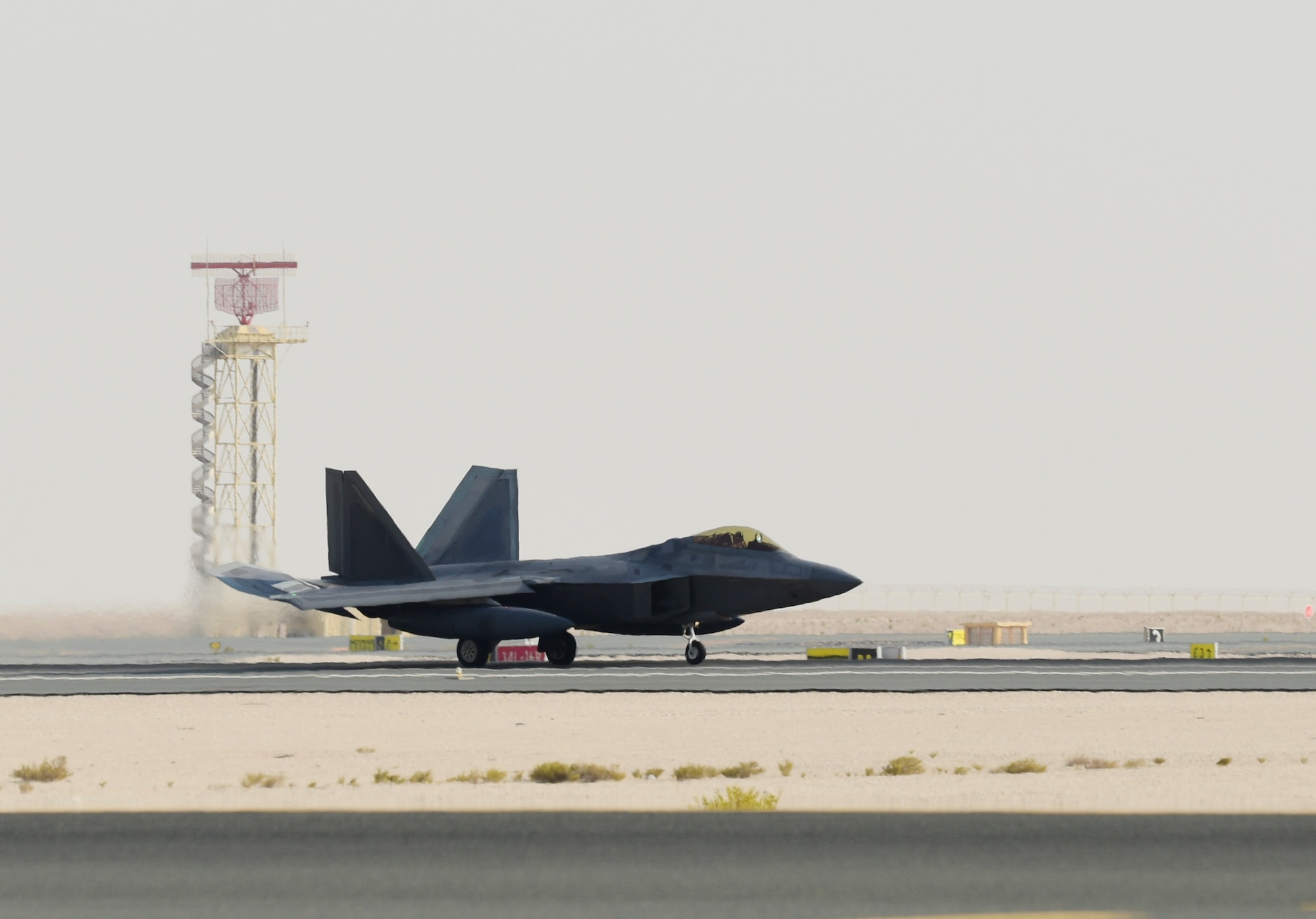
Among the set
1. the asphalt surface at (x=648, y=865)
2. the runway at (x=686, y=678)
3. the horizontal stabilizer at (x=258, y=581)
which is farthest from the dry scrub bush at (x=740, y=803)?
the horizontal stabilizer at (x=258, y=581)

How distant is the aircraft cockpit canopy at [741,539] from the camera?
40438 mm

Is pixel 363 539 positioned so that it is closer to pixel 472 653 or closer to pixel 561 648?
pixel 472 653

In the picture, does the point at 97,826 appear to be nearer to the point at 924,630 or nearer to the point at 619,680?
the point at 619,680

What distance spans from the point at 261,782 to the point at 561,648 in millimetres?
23926

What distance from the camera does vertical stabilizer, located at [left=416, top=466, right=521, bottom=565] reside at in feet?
161

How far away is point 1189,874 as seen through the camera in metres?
10.1

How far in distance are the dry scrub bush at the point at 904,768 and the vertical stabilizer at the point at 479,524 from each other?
31.7m

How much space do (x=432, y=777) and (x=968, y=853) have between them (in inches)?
336

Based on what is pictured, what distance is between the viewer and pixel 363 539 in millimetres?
44031

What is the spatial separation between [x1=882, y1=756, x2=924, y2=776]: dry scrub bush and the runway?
→ 38.2 ft

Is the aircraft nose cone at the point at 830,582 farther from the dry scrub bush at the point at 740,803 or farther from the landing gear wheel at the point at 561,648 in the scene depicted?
the dry scrub bush at the point at 740,803

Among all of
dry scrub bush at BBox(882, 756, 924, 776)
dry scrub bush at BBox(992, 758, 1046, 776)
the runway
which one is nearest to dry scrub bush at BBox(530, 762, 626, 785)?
dry scrub bush at BBox(882, 756, 924, 776)

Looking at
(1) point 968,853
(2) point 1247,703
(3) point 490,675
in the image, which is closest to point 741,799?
(1) point 968,853

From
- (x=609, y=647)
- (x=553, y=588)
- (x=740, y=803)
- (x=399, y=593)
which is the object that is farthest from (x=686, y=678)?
(x=609, y=647)
